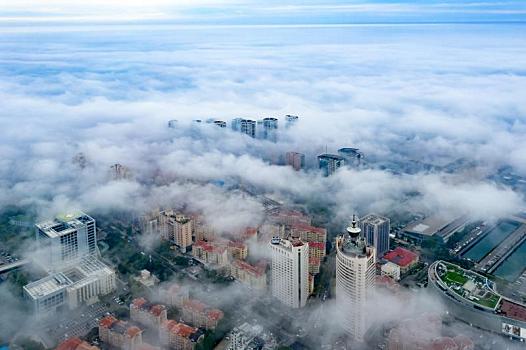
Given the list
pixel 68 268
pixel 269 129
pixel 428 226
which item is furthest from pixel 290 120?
pixel 68 268

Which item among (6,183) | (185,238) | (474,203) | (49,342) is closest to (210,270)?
(185,238)

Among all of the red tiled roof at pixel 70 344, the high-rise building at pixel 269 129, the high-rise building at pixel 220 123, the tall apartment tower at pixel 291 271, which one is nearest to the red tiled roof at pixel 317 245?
the tall apartment tower at pixel 291 271

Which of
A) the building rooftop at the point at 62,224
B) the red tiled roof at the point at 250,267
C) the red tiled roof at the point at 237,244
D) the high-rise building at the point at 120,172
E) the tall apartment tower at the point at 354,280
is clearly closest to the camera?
the tall apartment tower at the point at 354,280

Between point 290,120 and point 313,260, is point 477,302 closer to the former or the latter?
point 313,260

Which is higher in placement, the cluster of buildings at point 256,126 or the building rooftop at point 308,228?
the cluster of buildings at point 256,126

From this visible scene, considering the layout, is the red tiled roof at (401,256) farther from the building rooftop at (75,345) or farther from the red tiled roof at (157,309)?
the building rooftop at (75,345)

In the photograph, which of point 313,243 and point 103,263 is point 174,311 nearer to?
point 103,263

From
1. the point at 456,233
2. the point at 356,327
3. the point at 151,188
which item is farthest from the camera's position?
the point at 151,188
